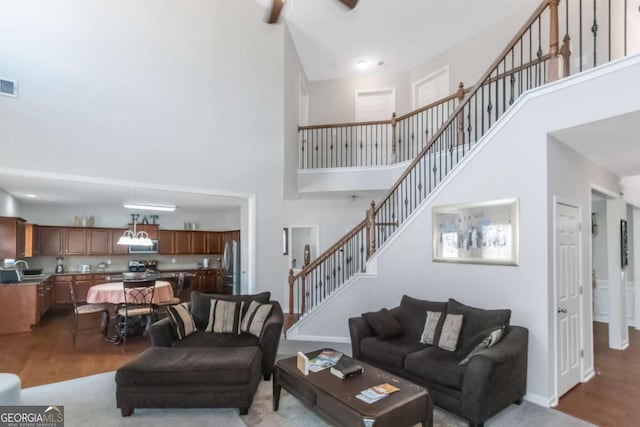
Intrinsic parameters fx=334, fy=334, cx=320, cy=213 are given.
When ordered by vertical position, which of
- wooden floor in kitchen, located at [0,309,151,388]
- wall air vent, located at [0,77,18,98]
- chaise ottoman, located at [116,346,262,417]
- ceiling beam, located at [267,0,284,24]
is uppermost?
Result: ceiling beam, located at [267,0,284,24]

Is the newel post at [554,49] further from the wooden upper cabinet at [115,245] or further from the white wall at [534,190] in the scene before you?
the wooden upper cabinet at [115,245]

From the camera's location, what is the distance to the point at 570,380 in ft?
11.3

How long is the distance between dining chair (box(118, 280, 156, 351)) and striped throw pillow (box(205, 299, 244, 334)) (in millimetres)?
1554

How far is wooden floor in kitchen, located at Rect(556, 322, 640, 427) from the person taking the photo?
2949mm

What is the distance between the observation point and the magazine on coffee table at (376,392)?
2330mm

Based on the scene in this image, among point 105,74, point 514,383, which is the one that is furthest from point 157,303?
point 514,383

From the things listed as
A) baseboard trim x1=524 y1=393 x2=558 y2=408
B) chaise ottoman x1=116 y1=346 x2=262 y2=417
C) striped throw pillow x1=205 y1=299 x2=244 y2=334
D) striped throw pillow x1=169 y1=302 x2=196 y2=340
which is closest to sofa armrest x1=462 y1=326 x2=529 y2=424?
baseboard trim x1=524 y1=393 x2=558 y2=408

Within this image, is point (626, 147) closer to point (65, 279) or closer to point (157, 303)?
point (157, 303)

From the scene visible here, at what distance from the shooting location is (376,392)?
2410 mm

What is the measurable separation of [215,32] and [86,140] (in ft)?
8.07

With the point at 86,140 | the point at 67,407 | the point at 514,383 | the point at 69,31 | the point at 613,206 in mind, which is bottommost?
the point at 67,407

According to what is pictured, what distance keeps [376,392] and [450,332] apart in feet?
4.46

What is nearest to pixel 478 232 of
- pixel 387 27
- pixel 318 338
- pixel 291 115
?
pixel 318 338

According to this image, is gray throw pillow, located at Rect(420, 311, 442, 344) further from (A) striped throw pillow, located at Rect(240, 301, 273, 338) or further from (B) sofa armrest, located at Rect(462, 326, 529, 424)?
(A) striped throw pillow, located at Rect(240, 301, 273, 338)
